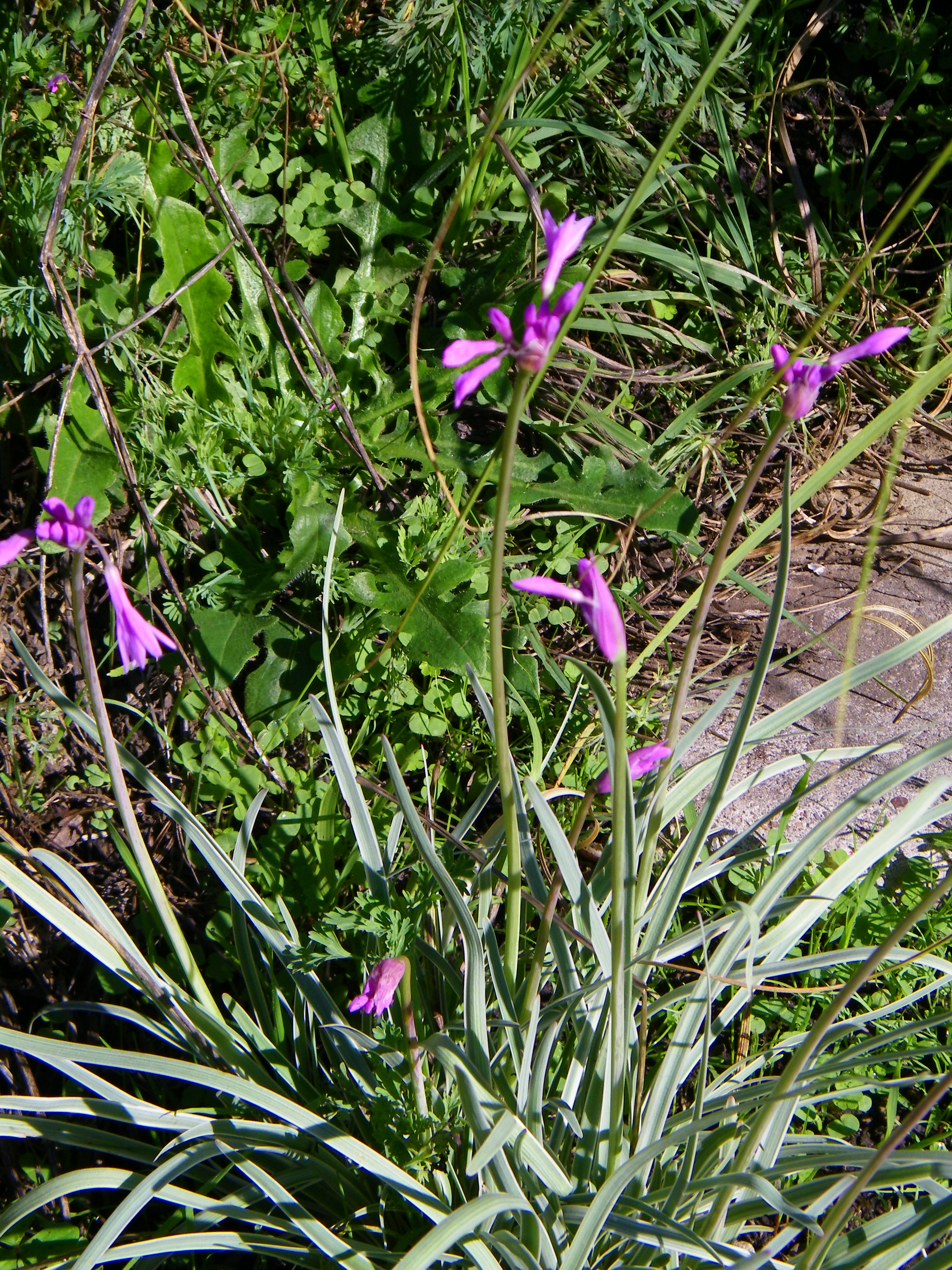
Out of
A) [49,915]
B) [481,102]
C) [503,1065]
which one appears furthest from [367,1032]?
[481,102]

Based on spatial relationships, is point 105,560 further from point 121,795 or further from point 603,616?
point 603,616

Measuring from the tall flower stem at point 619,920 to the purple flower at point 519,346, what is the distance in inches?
9.3

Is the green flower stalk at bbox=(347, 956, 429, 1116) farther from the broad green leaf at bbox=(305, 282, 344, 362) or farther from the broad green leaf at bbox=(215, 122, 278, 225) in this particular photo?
the broad green leaf at bbox=(215, 122, 278, 225)

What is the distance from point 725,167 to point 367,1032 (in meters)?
2.13

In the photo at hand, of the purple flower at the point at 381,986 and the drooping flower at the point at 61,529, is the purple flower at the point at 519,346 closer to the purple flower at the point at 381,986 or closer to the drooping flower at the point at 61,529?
the drooping flower at the point at 61,529

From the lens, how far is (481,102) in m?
2.09

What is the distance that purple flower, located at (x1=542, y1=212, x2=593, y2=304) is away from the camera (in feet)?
2.25

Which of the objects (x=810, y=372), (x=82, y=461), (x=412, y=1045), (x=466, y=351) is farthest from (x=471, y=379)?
(x=82, y=461)

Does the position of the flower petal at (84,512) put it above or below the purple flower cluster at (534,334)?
below

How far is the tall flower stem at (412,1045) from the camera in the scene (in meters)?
1.16

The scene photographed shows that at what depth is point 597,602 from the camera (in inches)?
27.7

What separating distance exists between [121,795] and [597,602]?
1.83ft

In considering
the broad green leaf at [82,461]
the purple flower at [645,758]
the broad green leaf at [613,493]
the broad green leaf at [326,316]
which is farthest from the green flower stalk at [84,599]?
the broad green leaf at [326,316]

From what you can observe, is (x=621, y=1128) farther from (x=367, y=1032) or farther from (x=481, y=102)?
(x=481, y=102)
